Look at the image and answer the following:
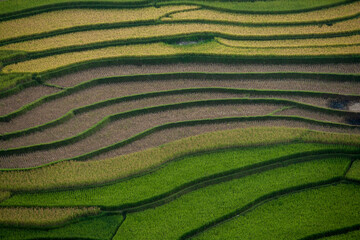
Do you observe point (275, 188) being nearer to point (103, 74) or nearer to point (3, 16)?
point (103, 74)

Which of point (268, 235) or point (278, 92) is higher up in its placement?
point (278, 92)

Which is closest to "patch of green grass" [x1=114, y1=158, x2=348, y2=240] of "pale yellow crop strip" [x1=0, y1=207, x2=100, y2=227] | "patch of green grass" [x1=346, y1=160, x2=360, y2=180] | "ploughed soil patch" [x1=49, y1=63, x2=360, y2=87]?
"patch of green grass" [x1=346, y1=160, x2=360, y2=180]

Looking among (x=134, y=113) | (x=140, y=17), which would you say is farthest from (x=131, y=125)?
(x=140, y=17)

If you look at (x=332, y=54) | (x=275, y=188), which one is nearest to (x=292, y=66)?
(x=332, y=54)

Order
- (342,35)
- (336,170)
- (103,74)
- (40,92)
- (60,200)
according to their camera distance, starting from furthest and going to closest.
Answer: (342,35) → (103,74) → (40,92) → (336,170) → (60,200)

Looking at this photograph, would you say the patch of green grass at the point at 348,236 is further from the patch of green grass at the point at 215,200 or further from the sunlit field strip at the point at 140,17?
the sunlit field strip at the point at 140,17

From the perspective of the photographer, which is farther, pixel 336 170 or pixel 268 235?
pixel 336 170
